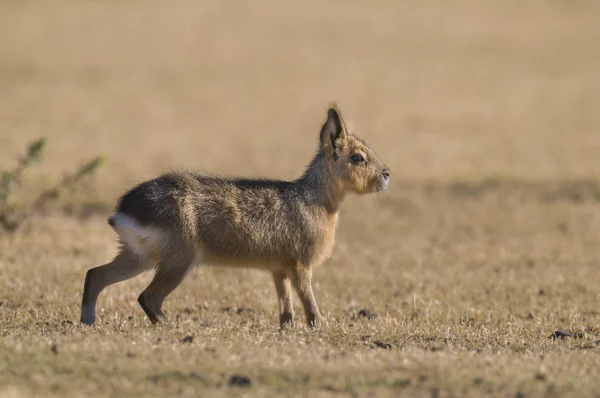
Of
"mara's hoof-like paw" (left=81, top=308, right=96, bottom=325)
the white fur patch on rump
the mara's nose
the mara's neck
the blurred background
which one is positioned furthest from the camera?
the blurred background

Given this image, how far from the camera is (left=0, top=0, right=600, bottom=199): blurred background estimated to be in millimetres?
23438

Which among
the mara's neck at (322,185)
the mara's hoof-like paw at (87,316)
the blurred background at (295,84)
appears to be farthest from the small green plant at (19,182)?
the mara's hoof-like paw at (87,316)

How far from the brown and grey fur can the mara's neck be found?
0.03 ft

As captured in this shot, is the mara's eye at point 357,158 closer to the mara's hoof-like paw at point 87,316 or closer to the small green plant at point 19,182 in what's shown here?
the mara's hoof-like paw at point 87,316

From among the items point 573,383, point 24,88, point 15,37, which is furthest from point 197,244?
point 15,37

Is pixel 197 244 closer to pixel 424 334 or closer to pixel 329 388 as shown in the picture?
pixel 424 334

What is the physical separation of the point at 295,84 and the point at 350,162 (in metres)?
21.2

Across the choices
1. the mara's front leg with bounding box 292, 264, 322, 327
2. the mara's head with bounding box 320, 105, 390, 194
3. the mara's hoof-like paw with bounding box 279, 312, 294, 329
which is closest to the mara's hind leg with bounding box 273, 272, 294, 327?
the mara's hoof-like paw with bounding box 279, 312, 294, 329

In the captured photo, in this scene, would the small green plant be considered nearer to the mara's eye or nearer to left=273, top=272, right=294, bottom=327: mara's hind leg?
the mara's eye

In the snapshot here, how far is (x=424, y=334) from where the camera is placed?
9.09 m

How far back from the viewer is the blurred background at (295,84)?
923 inches

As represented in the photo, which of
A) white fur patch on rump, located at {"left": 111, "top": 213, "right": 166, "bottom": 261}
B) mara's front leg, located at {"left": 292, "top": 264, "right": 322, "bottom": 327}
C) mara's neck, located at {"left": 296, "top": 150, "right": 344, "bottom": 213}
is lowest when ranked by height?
mara's front leg, located at {"left": 292, "top": 264, "right": 322, "bottom": 327}

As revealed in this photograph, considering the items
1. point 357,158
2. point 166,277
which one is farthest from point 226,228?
point 357,158

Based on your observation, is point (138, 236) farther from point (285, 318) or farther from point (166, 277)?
point (285, 318)
